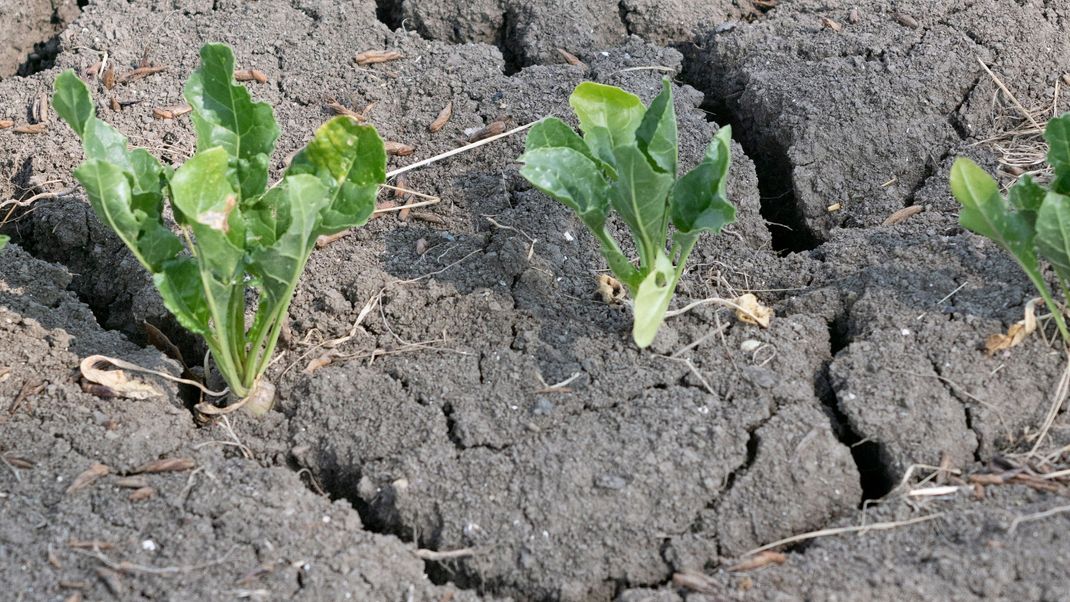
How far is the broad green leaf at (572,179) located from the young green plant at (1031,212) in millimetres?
856

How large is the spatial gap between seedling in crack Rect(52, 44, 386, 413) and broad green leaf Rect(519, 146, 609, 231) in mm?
388

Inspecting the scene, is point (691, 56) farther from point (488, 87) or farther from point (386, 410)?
point (386, 410)

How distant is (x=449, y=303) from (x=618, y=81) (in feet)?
3.69

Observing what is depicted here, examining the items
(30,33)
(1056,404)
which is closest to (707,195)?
(1056,404)

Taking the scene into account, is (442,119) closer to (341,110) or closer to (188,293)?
(341,110)

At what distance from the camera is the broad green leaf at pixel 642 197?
2553 millimetres

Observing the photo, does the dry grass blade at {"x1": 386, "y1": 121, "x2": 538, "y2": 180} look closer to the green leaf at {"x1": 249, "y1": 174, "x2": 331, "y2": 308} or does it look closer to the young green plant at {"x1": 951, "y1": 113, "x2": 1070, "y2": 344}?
the green leaf at {"x1": 249, "y1": 174, "x2": 331, "y2": 308}

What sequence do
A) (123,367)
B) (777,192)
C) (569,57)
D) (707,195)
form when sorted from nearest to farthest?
(707,195) → (123,367) → (777,192) → (569,57)

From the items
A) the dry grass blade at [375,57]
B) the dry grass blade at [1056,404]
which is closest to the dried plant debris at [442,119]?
the dry grass blade at [375,57]

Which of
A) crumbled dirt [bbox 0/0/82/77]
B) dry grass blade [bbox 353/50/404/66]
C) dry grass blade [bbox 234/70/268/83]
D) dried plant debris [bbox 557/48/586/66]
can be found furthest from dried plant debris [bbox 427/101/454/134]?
crumbled dirt [bbox 0/0/82/77]

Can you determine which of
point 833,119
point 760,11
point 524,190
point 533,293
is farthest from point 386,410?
point 760,11

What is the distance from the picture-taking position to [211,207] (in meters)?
2.45

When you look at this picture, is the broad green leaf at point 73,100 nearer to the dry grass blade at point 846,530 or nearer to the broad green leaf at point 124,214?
the broad green leaf at point 124,214

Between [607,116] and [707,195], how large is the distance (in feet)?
1.11
